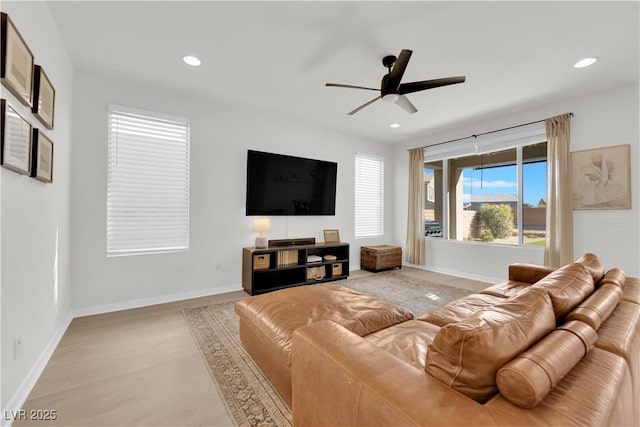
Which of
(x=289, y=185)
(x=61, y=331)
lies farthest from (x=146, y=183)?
(x=289, y=185)

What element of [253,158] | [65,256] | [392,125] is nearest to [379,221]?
[392,125]

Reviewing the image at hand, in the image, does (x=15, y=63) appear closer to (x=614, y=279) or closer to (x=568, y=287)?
(x=568, y=287)

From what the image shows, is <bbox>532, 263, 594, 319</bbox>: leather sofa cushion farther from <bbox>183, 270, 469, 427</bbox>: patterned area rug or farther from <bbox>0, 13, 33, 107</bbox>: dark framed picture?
A: <bbox>0, 13, 33, 107</bbox>: dark framed picture

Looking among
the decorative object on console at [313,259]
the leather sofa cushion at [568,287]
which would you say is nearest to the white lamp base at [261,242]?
the decorative object on console at [313,259]

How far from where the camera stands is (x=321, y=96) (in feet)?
11.9

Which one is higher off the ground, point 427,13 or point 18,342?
point 427,13

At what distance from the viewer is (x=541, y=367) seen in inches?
30.1

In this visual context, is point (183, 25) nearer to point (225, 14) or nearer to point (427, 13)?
point (225, 14)

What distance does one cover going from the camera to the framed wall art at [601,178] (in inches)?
130

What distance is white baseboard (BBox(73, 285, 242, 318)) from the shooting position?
2.99 m

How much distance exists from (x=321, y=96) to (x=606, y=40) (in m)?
2.85

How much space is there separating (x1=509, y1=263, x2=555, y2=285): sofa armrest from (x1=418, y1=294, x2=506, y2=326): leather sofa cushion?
66 cm

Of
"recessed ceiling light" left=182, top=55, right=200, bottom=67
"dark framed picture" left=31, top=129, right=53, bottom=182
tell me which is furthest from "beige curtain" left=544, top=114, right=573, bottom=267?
"dark framed picture" left=31, top=129, right=53, bottom=182

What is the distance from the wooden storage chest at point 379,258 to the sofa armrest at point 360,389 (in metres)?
3.95
